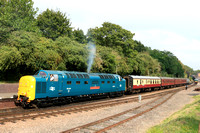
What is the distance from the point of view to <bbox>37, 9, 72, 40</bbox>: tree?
162 ft

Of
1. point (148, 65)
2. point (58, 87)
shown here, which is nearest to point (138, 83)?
point (58, 87)

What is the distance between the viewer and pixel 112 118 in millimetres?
14094

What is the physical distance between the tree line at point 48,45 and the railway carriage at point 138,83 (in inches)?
296

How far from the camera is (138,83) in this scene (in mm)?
34688

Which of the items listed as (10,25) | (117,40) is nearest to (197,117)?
(10,25)

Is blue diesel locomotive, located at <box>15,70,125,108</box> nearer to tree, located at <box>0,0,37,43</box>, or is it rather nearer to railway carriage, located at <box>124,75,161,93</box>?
railway carriage, located at <box>124,75,161,93</box>

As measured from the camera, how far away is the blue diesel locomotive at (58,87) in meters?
15.8

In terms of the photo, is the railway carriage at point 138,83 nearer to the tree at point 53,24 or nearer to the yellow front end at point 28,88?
the yellow front end at point 28,88

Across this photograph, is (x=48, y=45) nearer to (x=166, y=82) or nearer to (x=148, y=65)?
(x=166, y=82)

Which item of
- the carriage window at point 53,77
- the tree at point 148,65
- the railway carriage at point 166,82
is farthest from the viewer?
the tree at point 148,65

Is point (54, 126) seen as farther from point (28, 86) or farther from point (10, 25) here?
point (10, 25)

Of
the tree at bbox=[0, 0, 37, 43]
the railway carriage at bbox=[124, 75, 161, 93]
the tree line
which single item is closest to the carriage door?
the tree line

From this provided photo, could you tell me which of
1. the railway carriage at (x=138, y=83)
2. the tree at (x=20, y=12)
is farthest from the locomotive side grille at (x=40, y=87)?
the tree at (x=20, y=12)

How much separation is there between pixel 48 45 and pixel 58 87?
16148 millimetres
